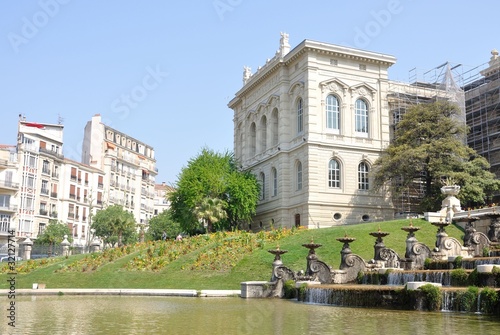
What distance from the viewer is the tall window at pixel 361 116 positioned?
52.9 meters

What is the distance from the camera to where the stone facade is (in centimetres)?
5034

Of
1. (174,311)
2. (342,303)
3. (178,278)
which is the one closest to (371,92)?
(178,278)

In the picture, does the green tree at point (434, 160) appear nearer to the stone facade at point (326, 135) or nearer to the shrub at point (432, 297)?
the stone facade at point (326, 135)

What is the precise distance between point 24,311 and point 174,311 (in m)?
4.03

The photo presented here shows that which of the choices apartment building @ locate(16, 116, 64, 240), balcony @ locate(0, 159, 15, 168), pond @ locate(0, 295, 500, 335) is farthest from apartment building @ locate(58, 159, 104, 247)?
pond @ locate(0, 295, 500, 335)

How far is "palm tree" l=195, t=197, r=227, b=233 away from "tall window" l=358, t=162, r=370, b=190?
12149 millimetres

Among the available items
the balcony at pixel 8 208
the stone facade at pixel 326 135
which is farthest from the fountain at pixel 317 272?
the balcony at pixel 8 208

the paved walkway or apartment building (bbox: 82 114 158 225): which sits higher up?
apartment building (bbox: 82 114 158 225)

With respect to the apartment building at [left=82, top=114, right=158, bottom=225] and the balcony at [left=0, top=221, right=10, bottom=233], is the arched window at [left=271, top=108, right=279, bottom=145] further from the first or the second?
the apartment building at [left=82, top=114, right=158, bottom=225]

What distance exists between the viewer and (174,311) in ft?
52.1

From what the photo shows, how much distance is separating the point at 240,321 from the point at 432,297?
598 cm

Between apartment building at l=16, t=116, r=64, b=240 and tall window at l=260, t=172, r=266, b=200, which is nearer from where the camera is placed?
tall window at l=260, t=172, r=266, b=200

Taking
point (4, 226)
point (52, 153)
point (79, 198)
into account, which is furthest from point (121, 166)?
point (4, 226)

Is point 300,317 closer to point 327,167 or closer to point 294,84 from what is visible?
point 327,167
